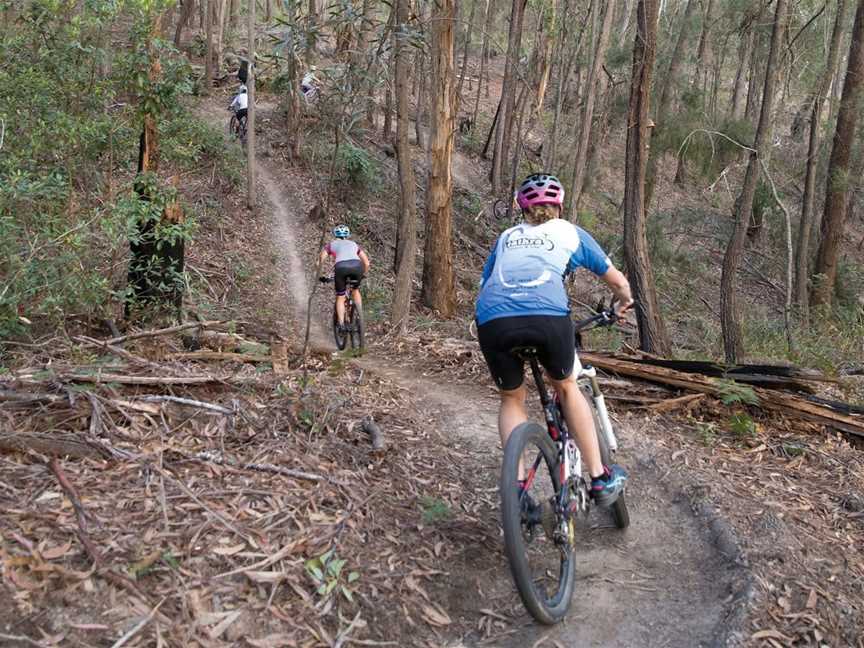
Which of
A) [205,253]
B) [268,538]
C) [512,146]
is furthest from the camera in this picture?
[512,146]

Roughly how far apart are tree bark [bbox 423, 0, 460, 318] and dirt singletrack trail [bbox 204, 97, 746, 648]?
7.13 m

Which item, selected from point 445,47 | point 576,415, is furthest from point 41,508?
point 445,47

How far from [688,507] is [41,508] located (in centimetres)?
401

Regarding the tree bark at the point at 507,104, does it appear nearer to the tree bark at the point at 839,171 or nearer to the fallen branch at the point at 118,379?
the tree bark at the point at 839,171

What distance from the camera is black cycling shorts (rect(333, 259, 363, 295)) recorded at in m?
11.0

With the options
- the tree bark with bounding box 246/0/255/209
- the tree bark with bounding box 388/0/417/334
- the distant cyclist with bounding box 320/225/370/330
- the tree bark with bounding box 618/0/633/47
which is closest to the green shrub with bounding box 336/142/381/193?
the tree bark with bounding box 246/0/255/209

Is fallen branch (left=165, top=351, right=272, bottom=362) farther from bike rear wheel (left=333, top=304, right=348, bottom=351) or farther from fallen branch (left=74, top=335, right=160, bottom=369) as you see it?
bike rear wheel (left=333, top=304, right=348, bottom=351)

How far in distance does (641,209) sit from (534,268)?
6842 millimetres

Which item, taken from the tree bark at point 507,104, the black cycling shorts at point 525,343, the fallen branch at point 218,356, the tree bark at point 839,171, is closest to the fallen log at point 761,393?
the black cycling shorts at point 525,343

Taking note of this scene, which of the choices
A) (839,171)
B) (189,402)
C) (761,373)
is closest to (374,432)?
(189,402)

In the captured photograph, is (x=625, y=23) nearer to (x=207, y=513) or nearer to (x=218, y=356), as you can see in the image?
(x=218, y=356)

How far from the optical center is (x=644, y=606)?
13.1 ft

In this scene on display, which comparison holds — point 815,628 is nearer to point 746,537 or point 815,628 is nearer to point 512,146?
point 746,537

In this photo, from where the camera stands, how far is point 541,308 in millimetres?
3742
